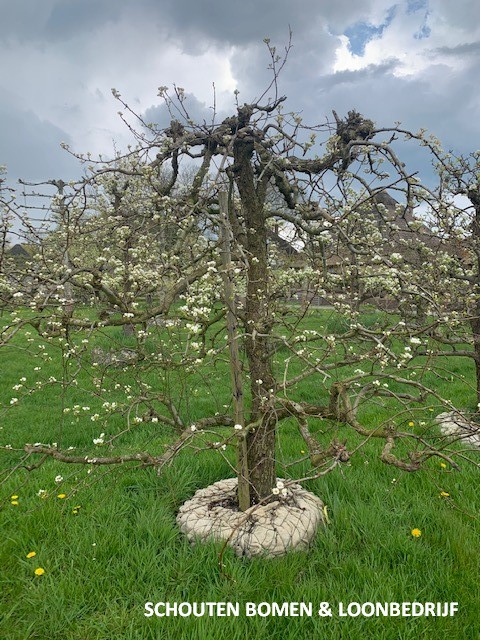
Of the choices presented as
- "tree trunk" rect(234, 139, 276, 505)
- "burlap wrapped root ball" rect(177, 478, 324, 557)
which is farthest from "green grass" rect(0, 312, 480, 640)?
"tree trunk" rect(234, 139, 276, 505)

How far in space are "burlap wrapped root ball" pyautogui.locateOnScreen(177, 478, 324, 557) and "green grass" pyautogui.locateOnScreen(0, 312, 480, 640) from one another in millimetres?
90

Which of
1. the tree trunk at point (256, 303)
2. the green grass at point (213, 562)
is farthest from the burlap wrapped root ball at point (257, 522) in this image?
the tree trunk at point (256, 303)

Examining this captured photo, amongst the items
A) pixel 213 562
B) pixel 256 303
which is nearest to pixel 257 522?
pixel 213 562

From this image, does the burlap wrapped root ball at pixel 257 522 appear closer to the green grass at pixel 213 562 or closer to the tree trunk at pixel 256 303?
the green grass at pixel 213 562

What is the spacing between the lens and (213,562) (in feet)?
10.3

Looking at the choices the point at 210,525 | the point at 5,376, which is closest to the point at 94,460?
the point at 210,525

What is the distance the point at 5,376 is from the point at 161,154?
7.83 m

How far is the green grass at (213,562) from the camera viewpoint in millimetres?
2650

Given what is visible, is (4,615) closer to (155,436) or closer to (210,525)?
(210,525)

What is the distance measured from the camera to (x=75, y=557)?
3.22m

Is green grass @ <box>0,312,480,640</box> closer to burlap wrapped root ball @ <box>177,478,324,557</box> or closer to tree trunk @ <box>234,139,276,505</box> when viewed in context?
burlap wrapped root ball @ <box>177,478,324,557</box>

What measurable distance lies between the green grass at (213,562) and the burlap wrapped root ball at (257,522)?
3.5 inches

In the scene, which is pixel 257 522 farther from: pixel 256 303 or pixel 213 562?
pixel 256 303

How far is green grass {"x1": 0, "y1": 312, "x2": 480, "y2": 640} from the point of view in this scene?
2650mm
